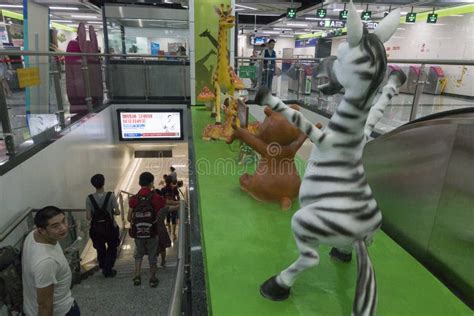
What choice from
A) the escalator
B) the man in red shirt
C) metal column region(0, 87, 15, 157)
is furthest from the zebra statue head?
metal column region(0, 87, 15, 157)

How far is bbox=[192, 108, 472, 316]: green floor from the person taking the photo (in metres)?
1.39

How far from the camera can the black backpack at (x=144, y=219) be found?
315cm

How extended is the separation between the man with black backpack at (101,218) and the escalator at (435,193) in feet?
8.51

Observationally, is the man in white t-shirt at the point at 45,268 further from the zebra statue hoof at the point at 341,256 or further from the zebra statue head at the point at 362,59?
the zebra statue head at the point at 362,59

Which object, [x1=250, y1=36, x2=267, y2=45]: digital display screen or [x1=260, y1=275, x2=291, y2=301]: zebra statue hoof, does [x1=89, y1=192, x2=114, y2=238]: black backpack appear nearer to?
[x1=260, y1=275, x2=291, y2=301]: zebra statue hoof

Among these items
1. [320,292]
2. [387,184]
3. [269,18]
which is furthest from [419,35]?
[320,292]

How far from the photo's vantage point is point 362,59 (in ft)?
3.57

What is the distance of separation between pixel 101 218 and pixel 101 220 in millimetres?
22

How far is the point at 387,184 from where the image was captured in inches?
88.7

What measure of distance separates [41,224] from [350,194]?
5.70 feet

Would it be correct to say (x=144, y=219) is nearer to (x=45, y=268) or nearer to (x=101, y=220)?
(x=101, y=220)

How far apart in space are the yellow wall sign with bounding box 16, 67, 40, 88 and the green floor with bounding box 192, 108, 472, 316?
2387 mm

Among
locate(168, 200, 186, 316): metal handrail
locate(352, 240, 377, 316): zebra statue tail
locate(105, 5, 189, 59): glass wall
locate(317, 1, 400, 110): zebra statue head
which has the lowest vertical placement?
locate(168, 200, 186, 316): metal handrail

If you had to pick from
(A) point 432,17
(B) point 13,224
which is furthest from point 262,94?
(A) point 432,17
